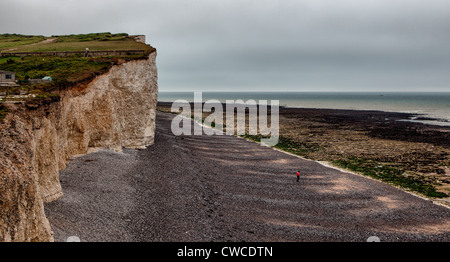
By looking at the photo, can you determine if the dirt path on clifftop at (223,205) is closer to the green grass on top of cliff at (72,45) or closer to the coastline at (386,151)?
the coastline at (386,151)

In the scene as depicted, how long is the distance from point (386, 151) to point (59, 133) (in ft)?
116

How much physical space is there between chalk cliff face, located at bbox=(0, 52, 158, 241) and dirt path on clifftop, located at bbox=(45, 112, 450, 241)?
5.46 feet

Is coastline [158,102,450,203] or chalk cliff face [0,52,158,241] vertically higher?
chalk cliff face [0,52,158,241]

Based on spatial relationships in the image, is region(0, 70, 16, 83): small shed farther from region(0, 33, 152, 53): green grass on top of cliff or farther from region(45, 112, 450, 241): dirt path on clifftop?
region(0, 33, 152, 53): green grass on top of cliff

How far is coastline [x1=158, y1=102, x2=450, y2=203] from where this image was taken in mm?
26594

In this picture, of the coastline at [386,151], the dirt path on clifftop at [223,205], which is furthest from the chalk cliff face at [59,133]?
the coastline at [386,151]

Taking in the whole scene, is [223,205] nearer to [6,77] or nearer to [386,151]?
[6,77]

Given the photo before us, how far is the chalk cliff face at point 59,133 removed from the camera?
9.07m

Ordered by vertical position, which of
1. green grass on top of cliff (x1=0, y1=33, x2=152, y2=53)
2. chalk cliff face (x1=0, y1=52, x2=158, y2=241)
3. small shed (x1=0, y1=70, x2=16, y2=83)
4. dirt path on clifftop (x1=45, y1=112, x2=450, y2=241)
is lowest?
dirt path on clifftop (x1=45, y1=112, x2=450, y2=241)

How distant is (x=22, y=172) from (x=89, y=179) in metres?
9.88

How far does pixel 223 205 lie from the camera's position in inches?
748

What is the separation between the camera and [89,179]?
18.9 m

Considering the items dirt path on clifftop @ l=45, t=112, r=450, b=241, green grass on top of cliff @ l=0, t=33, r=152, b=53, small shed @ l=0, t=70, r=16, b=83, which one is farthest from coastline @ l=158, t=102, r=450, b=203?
small shed @ l=0, t=70, r=16, b=83
